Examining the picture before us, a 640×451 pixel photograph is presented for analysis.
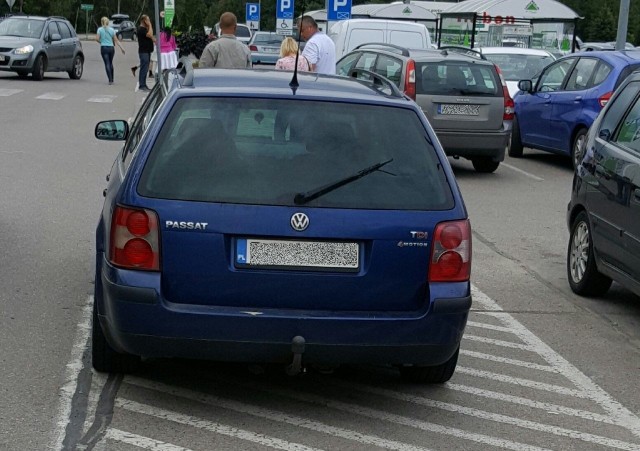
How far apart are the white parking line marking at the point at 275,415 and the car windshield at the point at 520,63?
17.4 meters

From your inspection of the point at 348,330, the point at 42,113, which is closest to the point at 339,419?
the point at 348,330

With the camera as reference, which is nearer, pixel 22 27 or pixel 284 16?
pixel 22 27

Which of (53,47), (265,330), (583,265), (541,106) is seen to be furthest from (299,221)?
(53,47)

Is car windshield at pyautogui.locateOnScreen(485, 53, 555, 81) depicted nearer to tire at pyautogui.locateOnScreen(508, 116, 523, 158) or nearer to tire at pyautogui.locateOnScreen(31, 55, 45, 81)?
tire at pyautogui.locateOnScreen(508, 116, 523, 158)

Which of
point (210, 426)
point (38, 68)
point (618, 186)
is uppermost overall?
point (618, 186)

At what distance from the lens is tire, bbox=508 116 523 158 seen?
60.0 feet

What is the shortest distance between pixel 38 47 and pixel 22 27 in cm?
157

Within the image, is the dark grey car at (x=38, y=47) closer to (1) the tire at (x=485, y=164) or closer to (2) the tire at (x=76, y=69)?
(2) the tire at (x=76, y=69)

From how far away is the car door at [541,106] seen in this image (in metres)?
17.0

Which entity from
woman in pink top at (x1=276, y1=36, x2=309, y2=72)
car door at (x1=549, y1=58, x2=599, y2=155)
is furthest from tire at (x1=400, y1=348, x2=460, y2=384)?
car door at (x1=549, y1=58, x2=599, y2=155)

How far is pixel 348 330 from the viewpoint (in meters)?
5.23

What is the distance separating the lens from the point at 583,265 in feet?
28.7

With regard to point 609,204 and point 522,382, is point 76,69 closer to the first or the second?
point 609,204

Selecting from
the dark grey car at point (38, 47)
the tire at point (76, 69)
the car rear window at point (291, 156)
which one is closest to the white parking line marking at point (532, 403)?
the car rear window at point (291, 156)
